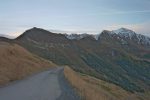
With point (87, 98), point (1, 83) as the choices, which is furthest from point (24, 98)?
point (1, 83)

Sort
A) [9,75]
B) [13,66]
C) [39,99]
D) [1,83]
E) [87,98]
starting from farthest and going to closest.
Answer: [13,66] < [9,75] < [1,83] < [39,99] < [87,98]

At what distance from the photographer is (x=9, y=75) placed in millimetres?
47969

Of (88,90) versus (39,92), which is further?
(88,90)

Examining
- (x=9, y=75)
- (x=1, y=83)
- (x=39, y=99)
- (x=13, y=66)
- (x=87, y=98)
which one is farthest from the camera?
(x=13, y=66)

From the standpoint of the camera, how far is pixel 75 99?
67.9 ft

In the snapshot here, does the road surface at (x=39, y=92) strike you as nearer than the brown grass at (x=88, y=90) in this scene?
No

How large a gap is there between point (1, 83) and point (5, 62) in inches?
841

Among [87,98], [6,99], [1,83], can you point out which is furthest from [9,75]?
[87,98]

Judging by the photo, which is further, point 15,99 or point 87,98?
point 15,99

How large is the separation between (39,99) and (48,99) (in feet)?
1.71

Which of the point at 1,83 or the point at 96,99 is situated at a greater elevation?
the point at 96,99

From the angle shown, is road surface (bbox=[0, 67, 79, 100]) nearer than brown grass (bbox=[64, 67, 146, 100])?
No

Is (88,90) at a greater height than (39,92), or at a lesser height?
lesser

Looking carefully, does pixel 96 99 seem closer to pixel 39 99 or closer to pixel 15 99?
pixel 39 99
